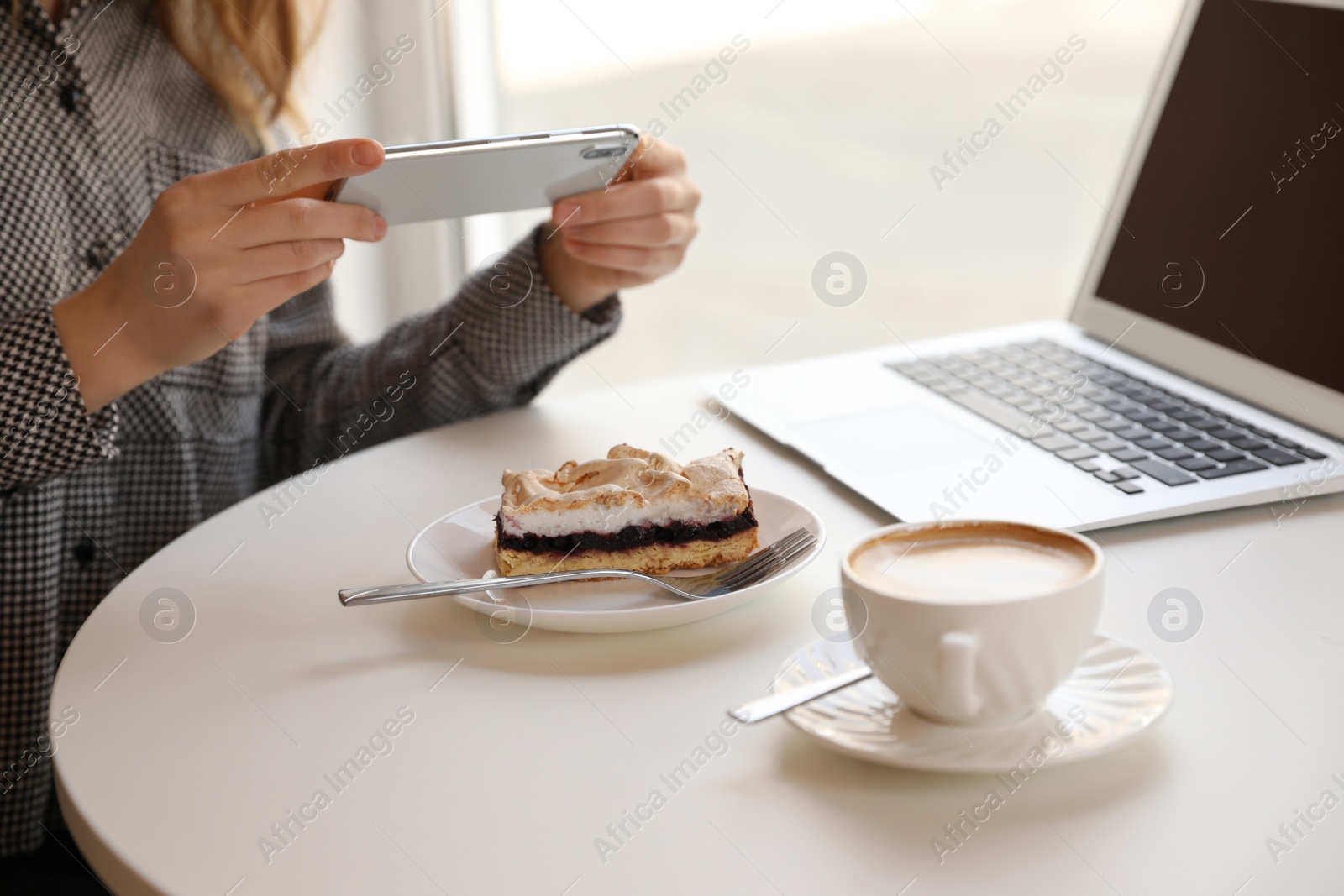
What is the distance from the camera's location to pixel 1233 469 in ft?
3.04

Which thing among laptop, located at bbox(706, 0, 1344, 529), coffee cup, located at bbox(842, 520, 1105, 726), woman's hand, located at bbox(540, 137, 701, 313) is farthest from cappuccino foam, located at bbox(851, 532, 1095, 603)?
woman's hand, located at bbox(540, 137, 701, 313)

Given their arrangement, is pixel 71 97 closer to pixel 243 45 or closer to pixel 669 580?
pixel 243 45

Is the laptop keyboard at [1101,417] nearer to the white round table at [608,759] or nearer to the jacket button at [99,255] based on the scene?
the white round table at [608,759]

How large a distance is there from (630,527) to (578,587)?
6 centimetres

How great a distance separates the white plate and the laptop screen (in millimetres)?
620

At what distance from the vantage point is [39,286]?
1053 mm

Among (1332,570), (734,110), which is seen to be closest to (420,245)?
(734,110)

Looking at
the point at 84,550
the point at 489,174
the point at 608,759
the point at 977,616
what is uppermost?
the point at 489,174

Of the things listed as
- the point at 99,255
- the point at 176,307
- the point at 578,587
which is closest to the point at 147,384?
the point at 99,255

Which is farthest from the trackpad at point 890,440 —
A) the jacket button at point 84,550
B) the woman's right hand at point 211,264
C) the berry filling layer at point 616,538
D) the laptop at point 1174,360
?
the jacket button at point 84,550

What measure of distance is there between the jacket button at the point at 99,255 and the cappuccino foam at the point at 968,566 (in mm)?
916

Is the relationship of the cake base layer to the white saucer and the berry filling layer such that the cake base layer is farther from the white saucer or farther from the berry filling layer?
the white saucer

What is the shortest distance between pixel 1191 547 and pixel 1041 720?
13.4 inches

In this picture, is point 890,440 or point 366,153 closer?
point 366,153
